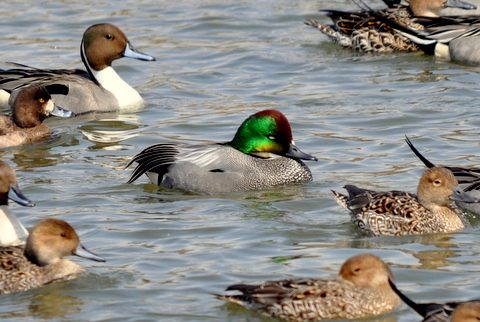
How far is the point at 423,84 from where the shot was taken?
13.2 metres

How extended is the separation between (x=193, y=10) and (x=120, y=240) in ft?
32.7

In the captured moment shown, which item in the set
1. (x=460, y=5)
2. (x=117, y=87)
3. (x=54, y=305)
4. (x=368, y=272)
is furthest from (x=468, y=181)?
(x=460, y=5)

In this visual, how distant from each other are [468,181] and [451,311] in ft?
9.63

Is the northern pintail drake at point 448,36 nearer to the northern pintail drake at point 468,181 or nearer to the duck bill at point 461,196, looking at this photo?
the northern pintail drake at point 468,181

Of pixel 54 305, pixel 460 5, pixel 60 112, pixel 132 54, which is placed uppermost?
pixel 460 5

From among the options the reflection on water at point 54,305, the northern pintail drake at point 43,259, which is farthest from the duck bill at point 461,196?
the reflection on water at point 54,305

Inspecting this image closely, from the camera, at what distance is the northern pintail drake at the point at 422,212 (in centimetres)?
822

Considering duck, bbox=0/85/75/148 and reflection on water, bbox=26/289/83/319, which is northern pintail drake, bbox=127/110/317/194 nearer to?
duck, bbox=0/85/75/148

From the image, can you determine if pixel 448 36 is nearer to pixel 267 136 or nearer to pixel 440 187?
pixel 267 136

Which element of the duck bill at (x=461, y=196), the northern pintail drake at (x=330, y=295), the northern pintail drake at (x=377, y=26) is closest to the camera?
the northern pintail drake at (x=330, y=295)

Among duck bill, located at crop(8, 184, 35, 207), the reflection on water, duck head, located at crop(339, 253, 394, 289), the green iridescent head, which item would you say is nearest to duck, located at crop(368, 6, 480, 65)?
the green iridescent head

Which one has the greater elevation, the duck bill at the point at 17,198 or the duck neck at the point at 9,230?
the duck bill at the point at 17,198

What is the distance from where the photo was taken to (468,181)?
870cm

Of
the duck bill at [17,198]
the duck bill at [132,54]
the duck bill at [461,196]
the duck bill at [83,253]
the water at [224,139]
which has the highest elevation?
the duck bill at [132,54]
